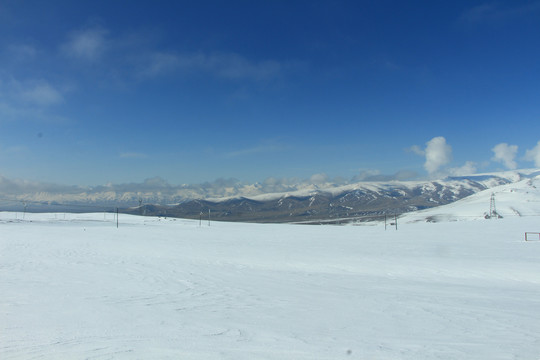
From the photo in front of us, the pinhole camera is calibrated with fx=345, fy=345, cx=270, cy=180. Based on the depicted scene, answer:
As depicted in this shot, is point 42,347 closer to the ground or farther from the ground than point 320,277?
farther from the ground

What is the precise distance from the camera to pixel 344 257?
22.5 m

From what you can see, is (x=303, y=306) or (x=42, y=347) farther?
(x=303, y=306)

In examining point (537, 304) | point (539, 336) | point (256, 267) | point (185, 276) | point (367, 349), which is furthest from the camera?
point (256, 267)

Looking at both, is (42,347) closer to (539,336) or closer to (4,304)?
(4,304)

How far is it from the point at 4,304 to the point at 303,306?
7958 millimetres

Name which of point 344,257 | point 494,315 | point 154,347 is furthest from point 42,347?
point 344,257

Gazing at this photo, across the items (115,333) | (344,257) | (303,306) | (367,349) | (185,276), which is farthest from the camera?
(344,257)

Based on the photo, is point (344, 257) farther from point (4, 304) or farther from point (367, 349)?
point (4, 304)

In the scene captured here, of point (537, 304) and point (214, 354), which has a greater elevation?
point (214, 354)

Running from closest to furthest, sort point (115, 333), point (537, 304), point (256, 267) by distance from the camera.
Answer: point (115, 333) → point (537, 304) → point (256, 267)

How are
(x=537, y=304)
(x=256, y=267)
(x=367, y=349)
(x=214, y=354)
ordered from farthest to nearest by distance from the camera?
1. (x=256, y=267)
2. (x=537, y=304)
3. (x=367, y=349)
4. (x=214, y=354)

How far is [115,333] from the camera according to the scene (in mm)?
6938

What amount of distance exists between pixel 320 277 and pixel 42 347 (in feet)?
37.9

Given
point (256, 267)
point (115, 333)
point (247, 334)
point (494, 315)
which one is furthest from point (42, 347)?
point (256, 267)
